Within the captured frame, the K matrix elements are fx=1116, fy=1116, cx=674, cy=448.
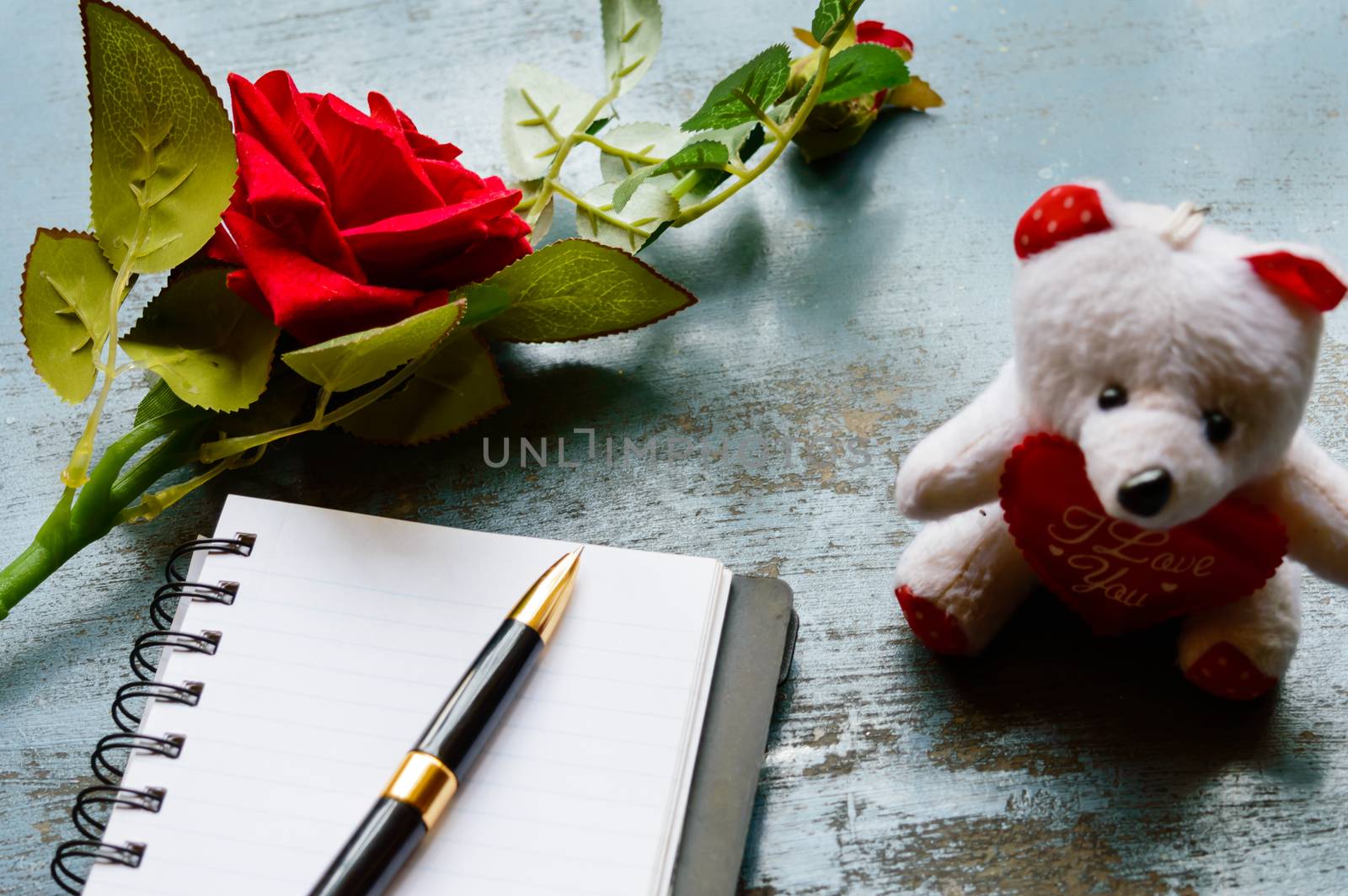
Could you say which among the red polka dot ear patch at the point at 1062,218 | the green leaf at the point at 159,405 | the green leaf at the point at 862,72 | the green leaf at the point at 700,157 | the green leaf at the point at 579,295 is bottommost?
the green leaf at the point at 159,405

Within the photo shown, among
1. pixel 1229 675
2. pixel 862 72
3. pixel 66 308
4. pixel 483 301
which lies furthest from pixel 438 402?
pixel 1229 675

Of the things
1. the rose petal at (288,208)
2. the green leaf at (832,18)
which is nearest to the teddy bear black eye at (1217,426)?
the green leaf at (832,18)

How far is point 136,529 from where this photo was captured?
56 cm

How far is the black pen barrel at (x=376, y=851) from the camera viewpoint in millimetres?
422

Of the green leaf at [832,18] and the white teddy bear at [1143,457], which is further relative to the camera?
the green leaf at [832,18]

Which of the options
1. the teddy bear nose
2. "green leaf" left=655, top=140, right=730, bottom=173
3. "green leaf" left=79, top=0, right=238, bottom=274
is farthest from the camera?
"green leaf" left=655, top=140, right=730, bottom=173

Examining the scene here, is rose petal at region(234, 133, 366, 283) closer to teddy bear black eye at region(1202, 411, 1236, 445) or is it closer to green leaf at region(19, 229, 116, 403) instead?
green leaf at region(19, 229, 116, 403)

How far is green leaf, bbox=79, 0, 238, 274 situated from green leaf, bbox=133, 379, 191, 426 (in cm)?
7

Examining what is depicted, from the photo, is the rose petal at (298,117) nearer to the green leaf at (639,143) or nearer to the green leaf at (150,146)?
the green leaf at (150,146)

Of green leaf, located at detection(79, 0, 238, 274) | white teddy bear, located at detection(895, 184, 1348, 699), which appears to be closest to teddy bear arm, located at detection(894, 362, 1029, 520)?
white teddy bear, located at detection(895, 184, 1348, 699)

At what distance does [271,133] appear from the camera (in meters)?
0.48

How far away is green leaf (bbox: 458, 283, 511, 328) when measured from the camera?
0.51 m

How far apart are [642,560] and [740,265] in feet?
0.68

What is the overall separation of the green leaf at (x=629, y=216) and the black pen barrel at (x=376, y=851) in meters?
0.29
